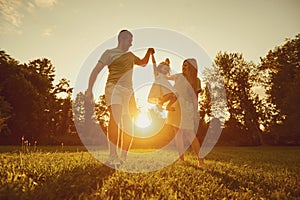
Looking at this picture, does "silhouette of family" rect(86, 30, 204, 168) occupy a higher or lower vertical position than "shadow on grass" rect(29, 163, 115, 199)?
higher

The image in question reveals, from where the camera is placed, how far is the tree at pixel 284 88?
110 feet

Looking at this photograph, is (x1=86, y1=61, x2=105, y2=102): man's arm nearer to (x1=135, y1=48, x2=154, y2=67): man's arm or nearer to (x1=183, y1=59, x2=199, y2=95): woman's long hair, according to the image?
(x1=135, y1=48, x2=154, y2=67): man's arm

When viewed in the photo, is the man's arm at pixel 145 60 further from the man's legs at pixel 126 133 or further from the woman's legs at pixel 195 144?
the woman's legs at pixel 195 144

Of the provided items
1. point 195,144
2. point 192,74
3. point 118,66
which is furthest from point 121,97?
point 192,74

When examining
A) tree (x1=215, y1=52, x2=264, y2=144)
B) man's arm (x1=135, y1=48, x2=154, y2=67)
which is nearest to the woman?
man's arm (x1=135, y1=48, x2=154, y2=67)

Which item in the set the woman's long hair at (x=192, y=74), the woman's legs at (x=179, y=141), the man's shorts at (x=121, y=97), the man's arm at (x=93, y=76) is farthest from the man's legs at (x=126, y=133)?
the woman's long hair at (x=192, y=74)

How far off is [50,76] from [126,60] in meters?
43.1

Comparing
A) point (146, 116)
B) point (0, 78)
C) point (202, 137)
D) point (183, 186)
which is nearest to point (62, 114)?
point (0, 78)

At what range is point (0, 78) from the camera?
116ft

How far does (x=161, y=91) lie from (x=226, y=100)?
40.5 m

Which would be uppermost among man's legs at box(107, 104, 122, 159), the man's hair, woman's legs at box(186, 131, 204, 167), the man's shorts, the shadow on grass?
the man's hair

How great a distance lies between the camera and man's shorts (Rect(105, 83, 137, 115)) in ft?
16.8

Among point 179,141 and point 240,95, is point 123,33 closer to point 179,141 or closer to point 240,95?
point 179,141

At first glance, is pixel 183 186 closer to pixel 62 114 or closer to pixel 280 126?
pixel 280 126
